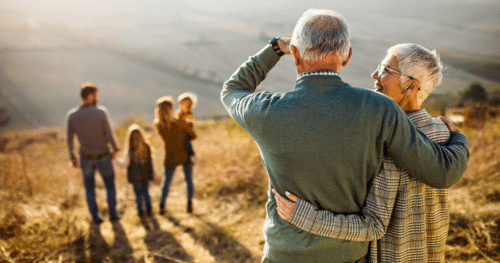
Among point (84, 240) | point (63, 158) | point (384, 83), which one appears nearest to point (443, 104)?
point (384, 83)

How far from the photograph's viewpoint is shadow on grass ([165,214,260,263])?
115 inches

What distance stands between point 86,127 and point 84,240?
1.29 meters

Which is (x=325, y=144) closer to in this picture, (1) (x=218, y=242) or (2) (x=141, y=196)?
(1) (x=218, y=242)

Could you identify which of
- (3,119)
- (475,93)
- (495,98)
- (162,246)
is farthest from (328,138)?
(3,119)

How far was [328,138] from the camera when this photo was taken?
3.16ft

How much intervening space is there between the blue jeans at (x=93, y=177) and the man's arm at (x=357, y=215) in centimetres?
312

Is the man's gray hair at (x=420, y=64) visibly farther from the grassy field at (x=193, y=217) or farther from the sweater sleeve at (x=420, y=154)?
the grassy field at (x=193, y=217)

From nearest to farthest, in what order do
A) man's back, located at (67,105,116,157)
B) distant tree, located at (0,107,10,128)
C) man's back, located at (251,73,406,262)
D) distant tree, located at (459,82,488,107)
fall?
man's back, located at (251,73,406,262) → man's back, located at (67,105,116,157) → distant tree, located at (459,82,488,107) → distant tree, located at (0,107,10,128)

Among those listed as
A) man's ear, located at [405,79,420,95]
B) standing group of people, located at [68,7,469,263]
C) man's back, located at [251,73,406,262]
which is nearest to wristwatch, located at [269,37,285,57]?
standing group of people, located at [68,7,469,263]

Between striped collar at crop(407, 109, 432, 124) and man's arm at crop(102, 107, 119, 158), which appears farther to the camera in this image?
man's arm at crop(102, 107, 119, 158)

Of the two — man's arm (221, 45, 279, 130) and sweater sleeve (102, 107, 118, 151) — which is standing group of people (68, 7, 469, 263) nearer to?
man's arm (221, 45, 279, 130)

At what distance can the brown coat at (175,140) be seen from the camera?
362cm

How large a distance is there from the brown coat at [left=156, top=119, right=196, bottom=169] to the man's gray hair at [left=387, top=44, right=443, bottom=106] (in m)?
2.80

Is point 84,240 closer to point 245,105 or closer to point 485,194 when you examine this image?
point 245,105
